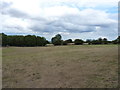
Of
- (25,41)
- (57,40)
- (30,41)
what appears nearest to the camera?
(30,41)

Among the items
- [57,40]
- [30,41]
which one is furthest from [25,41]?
[57,40]

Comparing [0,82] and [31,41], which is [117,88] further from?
[31,41]

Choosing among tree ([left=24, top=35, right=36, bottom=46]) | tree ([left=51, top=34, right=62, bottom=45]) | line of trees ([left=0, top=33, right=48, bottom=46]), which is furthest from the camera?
tree ([left=51, top=34, right=62, bottom=45])

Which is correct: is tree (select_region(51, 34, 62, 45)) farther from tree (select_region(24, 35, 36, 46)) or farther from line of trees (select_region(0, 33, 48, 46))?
tree (select_region(24, 35, 36, 46))

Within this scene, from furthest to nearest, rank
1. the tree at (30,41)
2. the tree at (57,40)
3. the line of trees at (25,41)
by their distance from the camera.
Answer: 1. the tree at (57,40)
2. the line of trees at (25,41)
3. the tree at (30,41)

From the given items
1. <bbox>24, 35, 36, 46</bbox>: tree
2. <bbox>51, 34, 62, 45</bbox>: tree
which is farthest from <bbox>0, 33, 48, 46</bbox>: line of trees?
<bbox>51, 34, 62, 45</bbox>: tree

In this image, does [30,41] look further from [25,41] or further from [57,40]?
[57,40]

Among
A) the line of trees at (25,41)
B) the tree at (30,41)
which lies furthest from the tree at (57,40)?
the tree at (30,41)

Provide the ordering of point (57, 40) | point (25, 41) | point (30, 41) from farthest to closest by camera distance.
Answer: point (57, 40)
point (25, 41)
point (30, 41)

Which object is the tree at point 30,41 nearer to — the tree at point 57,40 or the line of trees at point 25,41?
the line of trees at point 25,41

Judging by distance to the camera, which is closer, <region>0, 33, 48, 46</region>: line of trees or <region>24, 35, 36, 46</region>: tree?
<region>24, 35, 36, 46</region>: tree

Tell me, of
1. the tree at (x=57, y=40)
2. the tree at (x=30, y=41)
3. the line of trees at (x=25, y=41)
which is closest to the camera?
the tree at (x=30, y=41)

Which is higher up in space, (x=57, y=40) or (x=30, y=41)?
(x=57, y=40)

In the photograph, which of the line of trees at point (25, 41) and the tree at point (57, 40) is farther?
the tree at point (57, 40)
